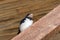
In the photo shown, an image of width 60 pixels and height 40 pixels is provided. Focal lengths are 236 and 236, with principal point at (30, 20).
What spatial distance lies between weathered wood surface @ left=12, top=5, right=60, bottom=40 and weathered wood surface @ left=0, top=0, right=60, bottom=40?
1940 millimetres

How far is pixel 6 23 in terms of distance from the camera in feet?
10.8

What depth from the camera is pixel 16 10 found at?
354 cm

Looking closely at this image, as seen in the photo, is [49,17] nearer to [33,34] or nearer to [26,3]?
[33,34]

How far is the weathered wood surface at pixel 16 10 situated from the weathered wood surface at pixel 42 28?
1.94m

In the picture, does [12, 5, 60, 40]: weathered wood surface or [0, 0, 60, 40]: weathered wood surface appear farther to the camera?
[0, 0, 60, 40]: weathered wood surface

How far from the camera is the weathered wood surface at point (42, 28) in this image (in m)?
A: 1.08

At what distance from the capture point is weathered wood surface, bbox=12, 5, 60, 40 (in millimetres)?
1079

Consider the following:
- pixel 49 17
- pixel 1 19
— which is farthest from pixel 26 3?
pixel 49 17

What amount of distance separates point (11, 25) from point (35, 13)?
446 millimetres

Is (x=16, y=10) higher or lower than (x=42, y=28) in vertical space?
lower

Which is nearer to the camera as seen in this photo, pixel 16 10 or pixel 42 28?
pixel 42 28

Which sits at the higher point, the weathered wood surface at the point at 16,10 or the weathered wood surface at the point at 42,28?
the weathered wood surface at the point at 42,28

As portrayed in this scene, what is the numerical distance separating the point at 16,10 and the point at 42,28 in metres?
2.43

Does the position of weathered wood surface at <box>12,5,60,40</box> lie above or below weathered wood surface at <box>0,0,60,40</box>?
above
